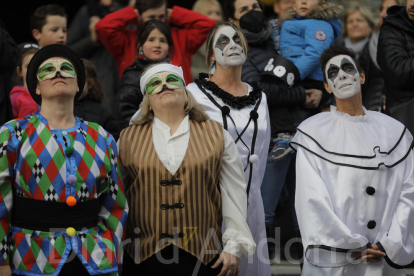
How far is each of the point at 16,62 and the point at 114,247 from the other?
296cm

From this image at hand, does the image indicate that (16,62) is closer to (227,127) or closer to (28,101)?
(28,101)

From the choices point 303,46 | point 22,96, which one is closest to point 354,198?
point 303,46

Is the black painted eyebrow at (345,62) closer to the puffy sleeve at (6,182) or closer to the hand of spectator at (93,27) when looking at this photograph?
the puffy sleeve at (6,182)

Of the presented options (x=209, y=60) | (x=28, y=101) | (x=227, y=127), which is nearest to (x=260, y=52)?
(x=209, y=60)

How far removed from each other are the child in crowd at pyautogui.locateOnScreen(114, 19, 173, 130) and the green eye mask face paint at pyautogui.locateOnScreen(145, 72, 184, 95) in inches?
44.7

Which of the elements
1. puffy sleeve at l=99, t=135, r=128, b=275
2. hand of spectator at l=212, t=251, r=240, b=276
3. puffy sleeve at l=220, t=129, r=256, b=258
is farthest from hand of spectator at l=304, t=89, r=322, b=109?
puffy sleeve at l=99, t=135, r=128, b=275

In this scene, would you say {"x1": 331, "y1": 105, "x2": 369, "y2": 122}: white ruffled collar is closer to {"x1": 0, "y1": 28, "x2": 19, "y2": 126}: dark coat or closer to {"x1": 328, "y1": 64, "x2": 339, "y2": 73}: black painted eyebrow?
{"x1": 328, "y1": 64, "x2": 339, "y2": 73}: black painted eyebrow

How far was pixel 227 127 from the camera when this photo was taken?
205 inches

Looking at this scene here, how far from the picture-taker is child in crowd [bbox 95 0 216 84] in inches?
260

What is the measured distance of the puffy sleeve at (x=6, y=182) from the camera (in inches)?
160

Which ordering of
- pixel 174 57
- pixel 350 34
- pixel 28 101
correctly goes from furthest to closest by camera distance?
pixel 350 34
pixel 174 57
pixel 28 101

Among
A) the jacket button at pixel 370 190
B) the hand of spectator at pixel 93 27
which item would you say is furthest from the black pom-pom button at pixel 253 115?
the hand of spectator at pixel 93 27

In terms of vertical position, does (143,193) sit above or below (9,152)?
below

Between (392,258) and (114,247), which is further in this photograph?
(392,258)
